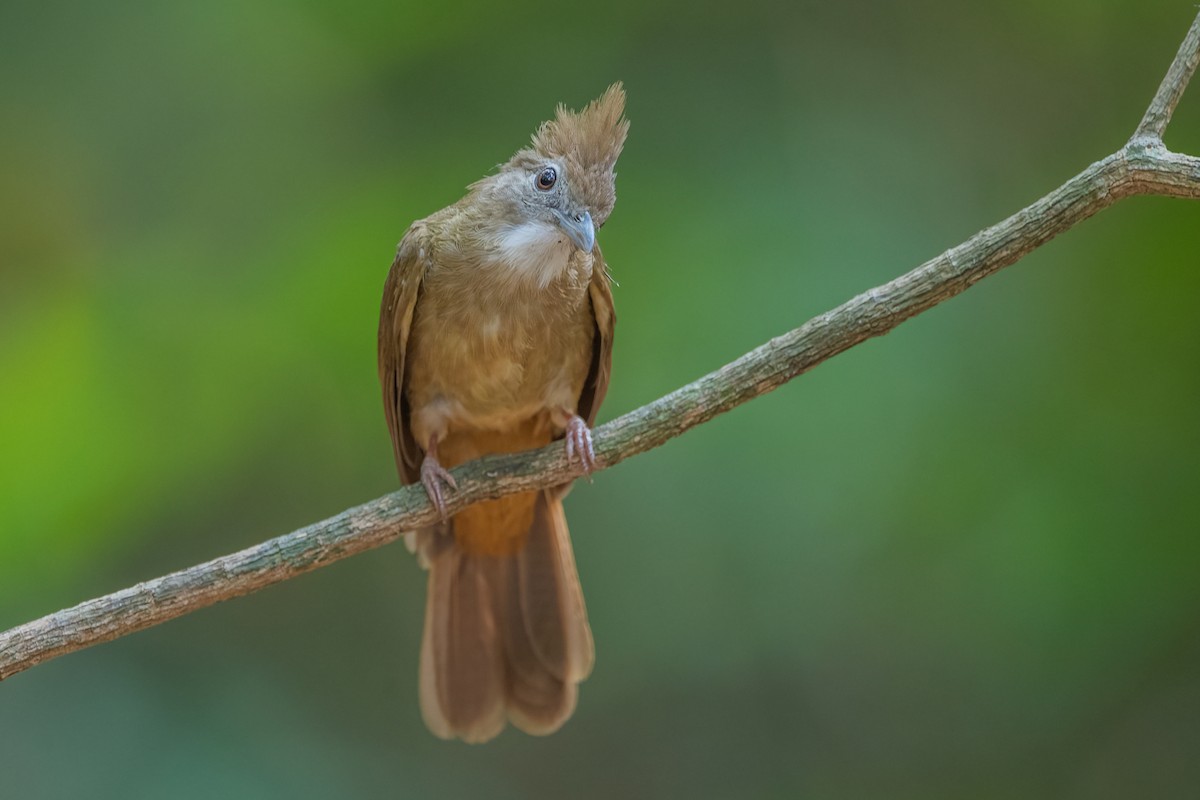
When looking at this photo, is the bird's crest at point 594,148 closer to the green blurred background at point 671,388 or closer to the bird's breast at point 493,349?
the bird's breast at point 493,349

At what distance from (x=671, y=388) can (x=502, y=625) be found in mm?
994

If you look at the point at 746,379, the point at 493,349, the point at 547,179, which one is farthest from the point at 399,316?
the point at 746,379

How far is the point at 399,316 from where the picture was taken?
3383 millimetres

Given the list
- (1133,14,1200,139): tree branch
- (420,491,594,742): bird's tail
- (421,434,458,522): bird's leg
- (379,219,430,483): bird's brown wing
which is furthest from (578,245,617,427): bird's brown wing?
(1133,14,1200,139): tree branch

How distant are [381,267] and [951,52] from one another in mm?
2254

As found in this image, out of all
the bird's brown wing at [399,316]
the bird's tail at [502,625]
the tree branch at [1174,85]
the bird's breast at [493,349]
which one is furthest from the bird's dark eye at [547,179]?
the tree branch at [1174,85]

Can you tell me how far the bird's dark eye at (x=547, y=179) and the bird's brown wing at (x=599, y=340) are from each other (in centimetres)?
25

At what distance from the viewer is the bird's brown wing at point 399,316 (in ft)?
11.0

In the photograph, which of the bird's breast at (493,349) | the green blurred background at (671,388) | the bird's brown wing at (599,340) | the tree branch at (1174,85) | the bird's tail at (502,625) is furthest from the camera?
the green blurred background at (671,388)

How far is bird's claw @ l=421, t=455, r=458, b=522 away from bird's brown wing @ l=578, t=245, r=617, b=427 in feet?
1.99

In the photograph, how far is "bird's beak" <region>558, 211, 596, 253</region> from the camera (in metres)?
3.09

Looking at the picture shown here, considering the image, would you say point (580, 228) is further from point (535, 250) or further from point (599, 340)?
point (599, 340)

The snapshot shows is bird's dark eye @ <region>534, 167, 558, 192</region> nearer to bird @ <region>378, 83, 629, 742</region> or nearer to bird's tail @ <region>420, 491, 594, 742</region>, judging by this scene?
bird @ <region>378, 83, 629, 742</region>

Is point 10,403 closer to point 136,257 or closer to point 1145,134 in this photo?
point 136,257
